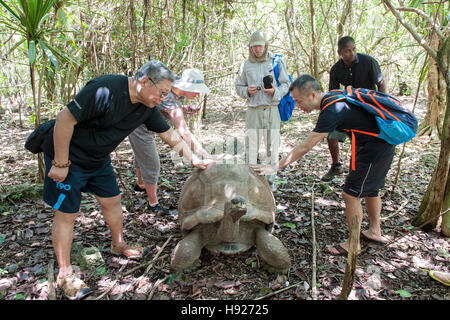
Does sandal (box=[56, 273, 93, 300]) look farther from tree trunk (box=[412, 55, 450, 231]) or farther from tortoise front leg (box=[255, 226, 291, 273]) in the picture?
tree trunk (box=[412, 55, 450, 231])

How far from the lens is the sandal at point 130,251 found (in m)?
2.86

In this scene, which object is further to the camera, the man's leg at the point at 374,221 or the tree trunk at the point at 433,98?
the tree trunk at the point at 433,98

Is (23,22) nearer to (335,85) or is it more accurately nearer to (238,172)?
(238,172)

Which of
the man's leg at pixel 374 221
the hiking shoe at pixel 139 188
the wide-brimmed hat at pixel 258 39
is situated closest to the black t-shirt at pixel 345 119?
the man's leg at pixel 374 221

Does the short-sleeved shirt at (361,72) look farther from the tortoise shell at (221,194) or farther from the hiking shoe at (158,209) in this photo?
the hiking shoe at (158,209)

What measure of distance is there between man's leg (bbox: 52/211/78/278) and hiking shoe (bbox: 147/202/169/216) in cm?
134

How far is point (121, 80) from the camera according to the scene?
2162 millimetres

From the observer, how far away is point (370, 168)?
2701 mm

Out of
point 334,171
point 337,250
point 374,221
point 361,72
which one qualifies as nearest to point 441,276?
point 374,221

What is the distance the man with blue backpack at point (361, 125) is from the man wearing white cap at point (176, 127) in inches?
39.4

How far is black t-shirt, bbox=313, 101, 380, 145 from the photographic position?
2.49 metres

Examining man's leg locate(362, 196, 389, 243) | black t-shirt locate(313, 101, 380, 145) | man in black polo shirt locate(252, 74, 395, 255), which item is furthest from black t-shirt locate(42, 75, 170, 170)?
man's leg locate(362, 196, 389, 243)

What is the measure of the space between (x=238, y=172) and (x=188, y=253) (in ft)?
3.00
